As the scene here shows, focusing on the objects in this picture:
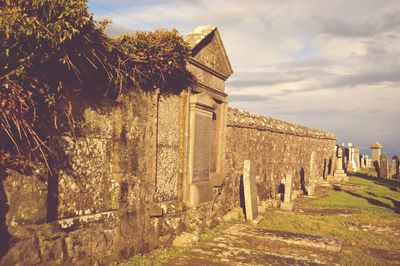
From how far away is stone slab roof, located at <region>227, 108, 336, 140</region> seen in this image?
30.8 feet

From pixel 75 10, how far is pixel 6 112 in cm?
114

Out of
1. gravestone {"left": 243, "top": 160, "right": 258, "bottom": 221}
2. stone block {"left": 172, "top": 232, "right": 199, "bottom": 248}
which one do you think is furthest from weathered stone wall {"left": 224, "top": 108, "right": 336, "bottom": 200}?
stone block {"left": 172, "top": 232, "right": 199, "bottom": 248}

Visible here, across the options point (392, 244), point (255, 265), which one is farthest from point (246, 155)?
point (255, 265)

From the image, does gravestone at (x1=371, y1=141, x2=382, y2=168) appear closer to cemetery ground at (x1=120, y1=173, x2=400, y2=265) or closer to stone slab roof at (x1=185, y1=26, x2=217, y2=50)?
cemetery ground at (x1=120, y1=173, x2=400, y2=265)

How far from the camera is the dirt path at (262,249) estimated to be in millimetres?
5285

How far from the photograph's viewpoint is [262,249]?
5.97 meters

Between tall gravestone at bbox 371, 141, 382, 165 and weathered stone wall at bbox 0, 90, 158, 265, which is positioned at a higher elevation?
tall gravestone at bbox 371, 141, 382, 165

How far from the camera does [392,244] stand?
684 centimetres

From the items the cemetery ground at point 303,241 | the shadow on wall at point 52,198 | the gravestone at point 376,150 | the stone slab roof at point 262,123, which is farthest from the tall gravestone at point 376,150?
the shadow on wall at point 52,198

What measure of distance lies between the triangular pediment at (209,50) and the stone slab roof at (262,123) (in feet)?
4.55

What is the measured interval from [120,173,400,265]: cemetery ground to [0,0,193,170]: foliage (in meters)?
2.25

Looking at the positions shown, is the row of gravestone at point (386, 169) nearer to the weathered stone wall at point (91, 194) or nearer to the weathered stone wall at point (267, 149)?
the weathered stone wall at point (267, 149)

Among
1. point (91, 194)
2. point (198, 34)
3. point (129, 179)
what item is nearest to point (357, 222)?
point (198, 34)

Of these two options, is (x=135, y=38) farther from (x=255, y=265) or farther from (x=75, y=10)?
(x=255, y=265)
